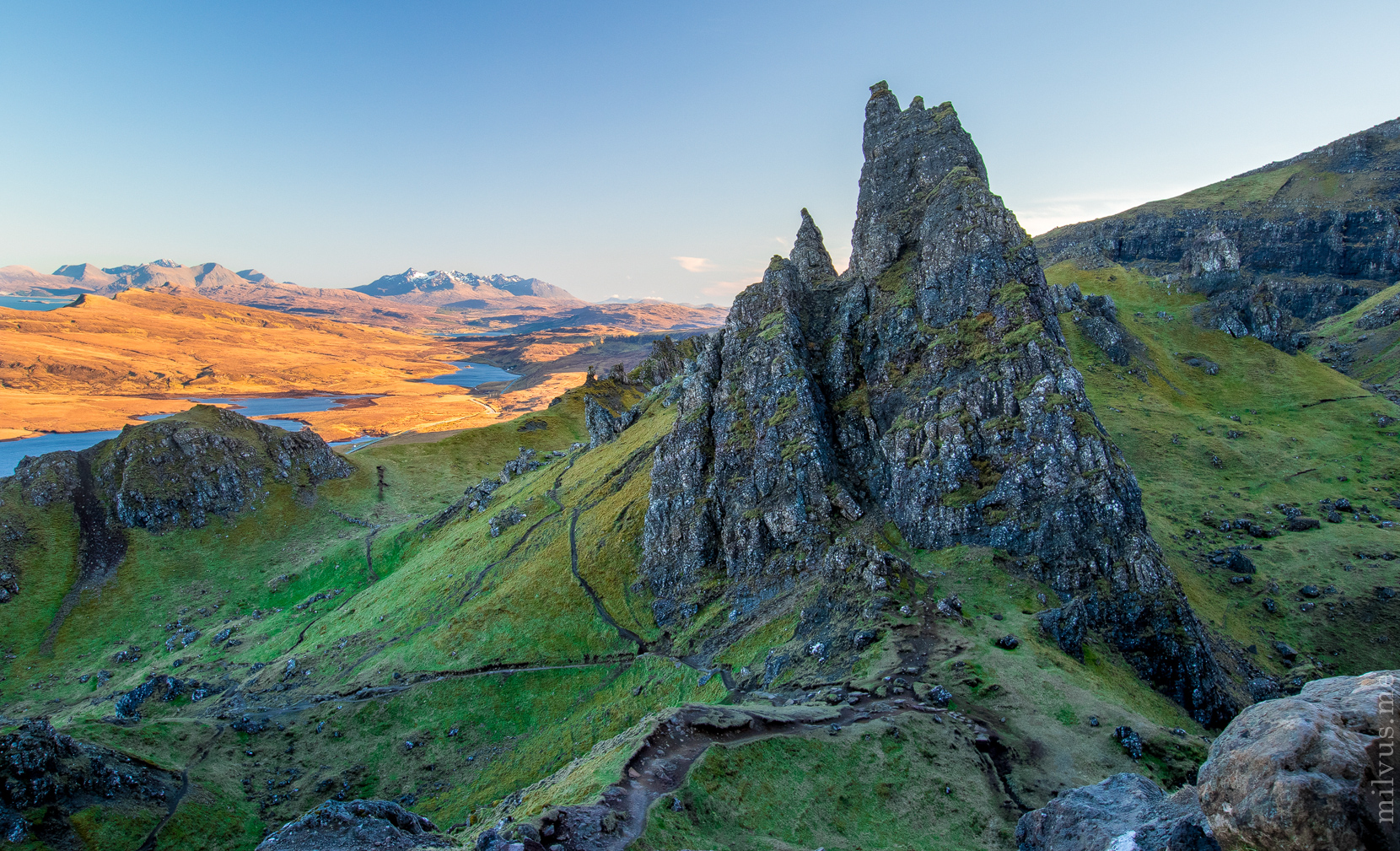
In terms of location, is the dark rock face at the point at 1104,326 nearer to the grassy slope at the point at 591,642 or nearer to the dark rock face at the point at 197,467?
the grassy slope at the point at 591,642

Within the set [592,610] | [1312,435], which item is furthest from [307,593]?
[1312,435]

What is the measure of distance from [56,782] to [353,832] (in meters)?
30.3

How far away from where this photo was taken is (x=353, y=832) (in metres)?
31.4

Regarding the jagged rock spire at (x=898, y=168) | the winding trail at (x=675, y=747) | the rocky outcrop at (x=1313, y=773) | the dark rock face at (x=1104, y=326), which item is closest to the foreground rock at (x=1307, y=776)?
the rocky outcrop at (x=1313, y=773)

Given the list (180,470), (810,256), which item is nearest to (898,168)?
(810,256)

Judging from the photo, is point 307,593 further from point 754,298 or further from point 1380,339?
point 1380,339

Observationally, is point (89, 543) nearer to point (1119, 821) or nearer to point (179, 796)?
point (179, 796)

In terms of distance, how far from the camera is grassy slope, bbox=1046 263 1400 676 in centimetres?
6744

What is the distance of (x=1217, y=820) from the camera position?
16469 mm

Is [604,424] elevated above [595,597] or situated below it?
above

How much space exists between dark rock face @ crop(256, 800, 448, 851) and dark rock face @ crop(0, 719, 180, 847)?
2420 cm

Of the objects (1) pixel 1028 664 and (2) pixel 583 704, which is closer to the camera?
(1) pixel 1028 664

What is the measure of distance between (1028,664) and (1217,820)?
1236 inches

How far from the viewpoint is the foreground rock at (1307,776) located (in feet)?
47.1
